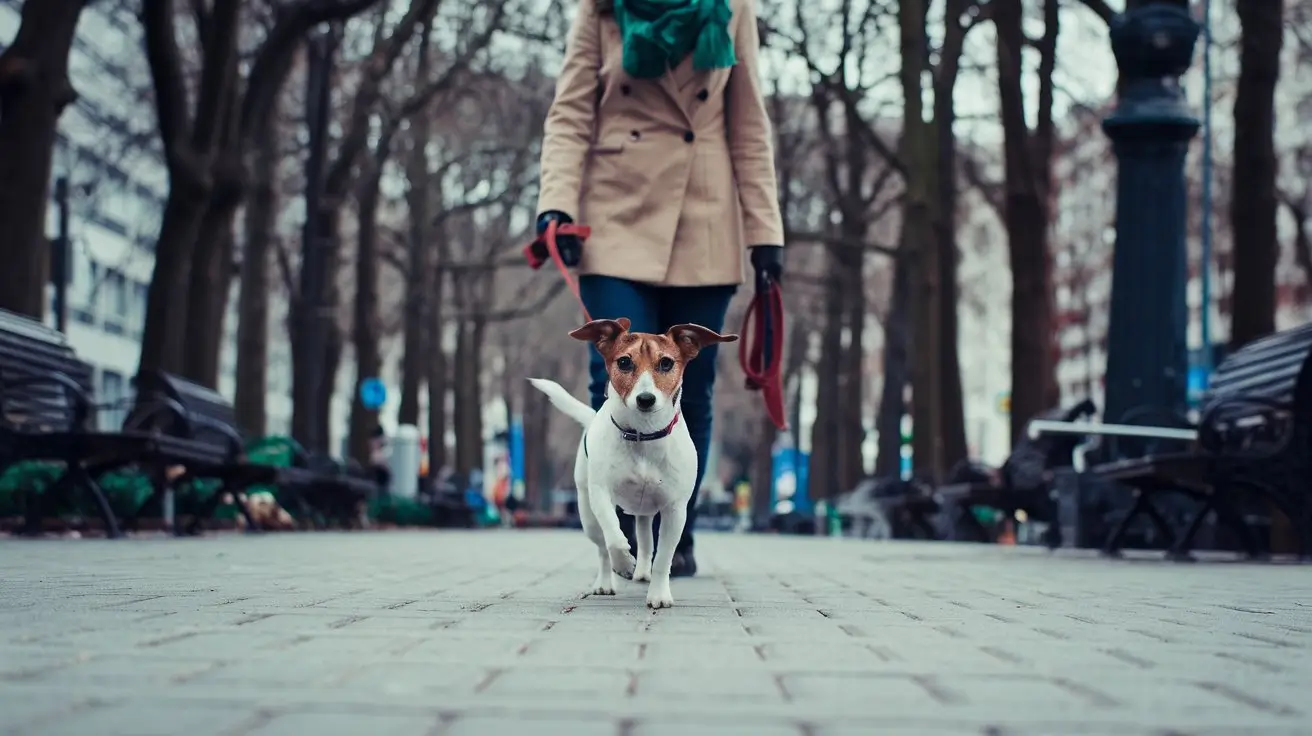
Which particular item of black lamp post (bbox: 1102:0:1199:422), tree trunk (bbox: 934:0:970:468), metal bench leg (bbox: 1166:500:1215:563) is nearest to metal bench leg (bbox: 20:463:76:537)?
metal bench leg (bbox: 1166:500:1215:563)

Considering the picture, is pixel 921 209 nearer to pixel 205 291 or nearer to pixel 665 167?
pixel 205 291

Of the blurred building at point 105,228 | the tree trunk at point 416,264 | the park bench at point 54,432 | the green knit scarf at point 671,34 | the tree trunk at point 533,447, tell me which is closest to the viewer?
the green knit scarf at point 671,34

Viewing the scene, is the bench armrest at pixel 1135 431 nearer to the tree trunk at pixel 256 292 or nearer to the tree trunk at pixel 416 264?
the tree trunk at pixel 256 292

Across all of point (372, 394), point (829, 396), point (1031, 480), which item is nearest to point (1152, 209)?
point (1031, 480)

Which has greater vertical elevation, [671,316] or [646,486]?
[671,316]

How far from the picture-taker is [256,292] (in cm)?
2670

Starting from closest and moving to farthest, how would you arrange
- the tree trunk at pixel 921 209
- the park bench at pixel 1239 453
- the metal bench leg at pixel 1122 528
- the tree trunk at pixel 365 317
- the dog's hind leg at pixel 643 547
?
1. the dog's hind leg at pixel 643 547
2. the park bench at pixel 1239 453
3. the metal bench leg at pixel 1122 528
4. the tree trunk at pixel 921 209
5. the tree trunk at pixel 365 317

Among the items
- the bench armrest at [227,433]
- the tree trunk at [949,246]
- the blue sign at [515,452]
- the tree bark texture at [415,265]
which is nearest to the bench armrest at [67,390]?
the bench armrest at [227,433]

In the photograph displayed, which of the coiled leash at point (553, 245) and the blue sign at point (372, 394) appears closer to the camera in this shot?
the coiled leash at point (553, 245)

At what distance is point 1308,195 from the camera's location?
31.4 metres

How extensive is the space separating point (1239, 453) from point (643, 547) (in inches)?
206

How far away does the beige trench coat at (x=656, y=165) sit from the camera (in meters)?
7.82

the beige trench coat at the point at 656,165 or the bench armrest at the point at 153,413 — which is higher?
the beige trench coat at the point at 656,165

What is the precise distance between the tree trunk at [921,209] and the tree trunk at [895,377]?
222 cm
